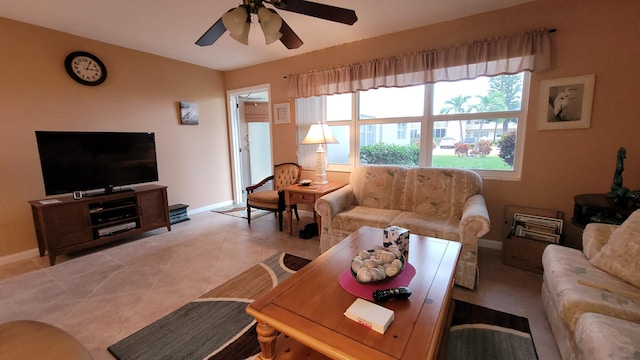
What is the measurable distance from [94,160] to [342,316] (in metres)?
3.35

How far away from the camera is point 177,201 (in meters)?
4.30

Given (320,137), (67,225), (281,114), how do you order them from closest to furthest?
(67,225)
(320,137)
(281,114)

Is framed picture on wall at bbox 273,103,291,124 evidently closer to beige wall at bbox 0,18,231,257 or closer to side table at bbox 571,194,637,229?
beige wall at bbox 0,18,231,257

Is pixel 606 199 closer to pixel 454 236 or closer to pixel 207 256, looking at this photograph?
pixel 454 236

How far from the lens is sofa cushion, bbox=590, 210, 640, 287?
1.45m

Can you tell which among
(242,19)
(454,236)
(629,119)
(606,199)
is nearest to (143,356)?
(242,19)

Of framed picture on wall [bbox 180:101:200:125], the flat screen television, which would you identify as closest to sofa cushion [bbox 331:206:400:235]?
the flat screen television

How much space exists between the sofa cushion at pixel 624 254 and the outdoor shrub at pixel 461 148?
5.06 ft

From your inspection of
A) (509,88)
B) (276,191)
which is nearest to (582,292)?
(509,88)

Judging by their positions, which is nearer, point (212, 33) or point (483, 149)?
point (212, 33)

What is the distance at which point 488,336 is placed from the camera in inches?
65.4

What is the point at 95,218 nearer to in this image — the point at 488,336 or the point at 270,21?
the point at 270,21

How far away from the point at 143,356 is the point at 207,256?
1.35 m

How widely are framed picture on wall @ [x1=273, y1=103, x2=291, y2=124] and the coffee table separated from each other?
298cm
